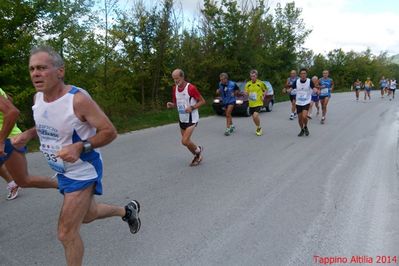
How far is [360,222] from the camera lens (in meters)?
4.41

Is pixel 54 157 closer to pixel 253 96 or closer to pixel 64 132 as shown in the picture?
pixel 64 132

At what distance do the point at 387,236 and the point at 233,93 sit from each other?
24.3ft

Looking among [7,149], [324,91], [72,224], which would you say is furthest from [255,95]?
[72,224]

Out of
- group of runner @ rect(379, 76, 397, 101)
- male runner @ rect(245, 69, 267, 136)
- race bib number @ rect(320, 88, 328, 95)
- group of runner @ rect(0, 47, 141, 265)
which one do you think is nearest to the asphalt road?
group of runner @ rect(0, 47, 141, 265)

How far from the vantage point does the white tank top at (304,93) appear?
1064 centimetres

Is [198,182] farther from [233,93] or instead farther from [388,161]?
[233,93]

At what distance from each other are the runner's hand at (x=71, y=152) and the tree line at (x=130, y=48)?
7058mm

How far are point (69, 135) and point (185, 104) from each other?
4.32m

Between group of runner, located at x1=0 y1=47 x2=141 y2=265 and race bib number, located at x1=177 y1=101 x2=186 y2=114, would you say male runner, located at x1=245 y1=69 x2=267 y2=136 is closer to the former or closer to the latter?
race bib number, located at x1=177 y1=101 x2=186 y2=114

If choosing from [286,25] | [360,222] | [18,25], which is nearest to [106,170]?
[360,222]

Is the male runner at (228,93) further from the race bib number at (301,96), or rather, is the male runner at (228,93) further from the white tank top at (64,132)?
the white tank top at (64,132)

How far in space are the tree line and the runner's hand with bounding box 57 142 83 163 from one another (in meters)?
7.06

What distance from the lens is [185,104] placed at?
23.2 feet

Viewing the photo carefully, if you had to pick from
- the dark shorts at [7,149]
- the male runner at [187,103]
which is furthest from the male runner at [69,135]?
the male runner at [187,103]
